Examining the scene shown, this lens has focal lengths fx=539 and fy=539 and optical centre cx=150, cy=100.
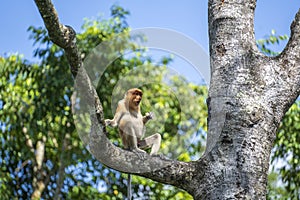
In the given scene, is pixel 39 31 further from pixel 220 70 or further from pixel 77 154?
pixel 220 70

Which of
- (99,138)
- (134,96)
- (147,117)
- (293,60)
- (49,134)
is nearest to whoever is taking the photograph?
(99,138)

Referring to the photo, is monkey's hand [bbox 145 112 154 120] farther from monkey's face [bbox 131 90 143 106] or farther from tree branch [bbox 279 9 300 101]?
tree branch [bbox 279 9 300 101]

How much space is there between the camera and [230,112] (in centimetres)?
208

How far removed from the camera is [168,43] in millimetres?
2127

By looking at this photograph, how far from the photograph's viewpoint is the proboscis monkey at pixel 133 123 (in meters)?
2.61

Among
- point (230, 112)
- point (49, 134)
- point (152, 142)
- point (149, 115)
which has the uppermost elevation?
point (49, 134)

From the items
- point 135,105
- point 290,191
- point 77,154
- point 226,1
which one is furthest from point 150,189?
point 226,1

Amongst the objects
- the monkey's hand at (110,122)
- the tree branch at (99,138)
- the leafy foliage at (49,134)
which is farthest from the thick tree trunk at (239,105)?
the leafy foliage at (49,134)

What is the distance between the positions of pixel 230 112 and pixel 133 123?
747 millimetres

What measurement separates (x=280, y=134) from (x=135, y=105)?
10.4 ft

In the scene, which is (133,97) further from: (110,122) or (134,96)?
(110,122)

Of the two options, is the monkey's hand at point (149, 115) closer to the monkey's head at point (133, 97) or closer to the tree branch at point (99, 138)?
the monkey's head at point (133, 97)

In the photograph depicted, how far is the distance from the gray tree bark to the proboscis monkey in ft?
1.69

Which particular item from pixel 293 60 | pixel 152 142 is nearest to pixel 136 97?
pixel 152 142
